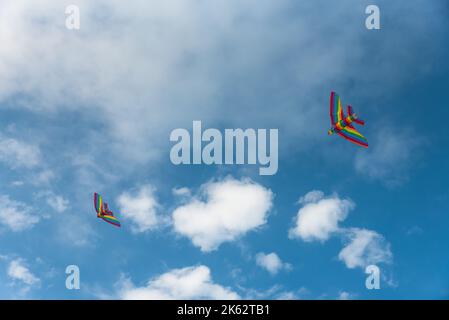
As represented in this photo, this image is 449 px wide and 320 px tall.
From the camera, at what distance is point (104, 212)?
4397 centimetres

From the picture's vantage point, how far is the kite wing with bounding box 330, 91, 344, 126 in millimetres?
38844

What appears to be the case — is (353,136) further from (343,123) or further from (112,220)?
(112,220)

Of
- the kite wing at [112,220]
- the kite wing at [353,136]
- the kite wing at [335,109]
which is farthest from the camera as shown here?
the kite wing at [112,220]

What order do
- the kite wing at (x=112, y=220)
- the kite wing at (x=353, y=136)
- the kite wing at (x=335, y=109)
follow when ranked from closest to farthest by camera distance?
the kite wing at (x=335, y=109), the kite wing at (x=353, y=136), the kite wing at (x=112, y=220)

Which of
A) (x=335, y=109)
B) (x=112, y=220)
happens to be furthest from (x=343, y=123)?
(x=112, y=220)

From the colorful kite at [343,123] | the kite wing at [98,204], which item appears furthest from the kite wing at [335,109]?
the kite wing at [98,204]

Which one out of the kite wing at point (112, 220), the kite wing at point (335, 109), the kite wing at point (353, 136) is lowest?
the kite wing at point (112, 220)

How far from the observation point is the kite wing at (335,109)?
38.8 metres

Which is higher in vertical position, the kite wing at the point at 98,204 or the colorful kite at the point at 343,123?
the colorful kite at the point at 343,123

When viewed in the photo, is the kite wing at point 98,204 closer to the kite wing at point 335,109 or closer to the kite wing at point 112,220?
the kite wing at point 112,220
